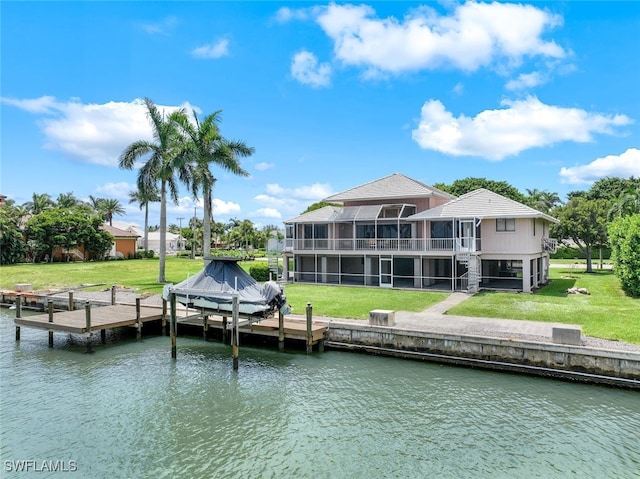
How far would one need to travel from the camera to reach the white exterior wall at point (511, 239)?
2597cm

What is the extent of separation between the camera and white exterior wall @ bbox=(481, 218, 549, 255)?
2597 cm

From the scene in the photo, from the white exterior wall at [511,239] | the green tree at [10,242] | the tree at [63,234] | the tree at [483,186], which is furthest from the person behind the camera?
the tree at [483,186]

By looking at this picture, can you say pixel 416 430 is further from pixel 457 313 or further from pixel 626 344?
pixel 457 313

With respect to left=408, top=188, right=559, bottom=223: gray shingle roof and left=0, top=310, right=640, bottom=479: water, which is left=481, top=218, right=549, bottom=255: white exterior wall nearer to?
left=408, top=188, right=559, bottom=223: gray shingle roof

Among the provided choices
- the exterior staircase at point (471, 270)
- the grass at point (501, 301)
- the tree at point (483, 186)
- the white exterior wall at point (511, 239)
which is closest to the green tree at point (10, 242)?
the grass at point (501, 301)

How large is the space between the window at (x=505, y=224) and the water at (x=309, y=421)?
15150 millimetres

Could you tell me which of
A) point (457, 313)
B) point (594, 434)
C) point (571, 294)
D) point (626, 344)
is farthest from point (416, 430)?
point (571, 294)

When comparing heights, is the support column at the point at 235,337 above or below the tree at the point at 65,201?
below

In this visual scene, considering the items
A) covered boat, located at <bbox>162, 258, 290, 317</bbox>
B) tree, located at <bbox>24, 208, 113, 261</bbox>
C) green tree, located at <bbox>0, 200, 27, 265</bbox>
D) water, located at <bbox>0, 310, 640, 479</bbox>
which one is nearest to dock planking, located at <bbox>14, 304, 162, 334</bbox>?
water, located at <bbox>0, 310, 640, 479</bbox>

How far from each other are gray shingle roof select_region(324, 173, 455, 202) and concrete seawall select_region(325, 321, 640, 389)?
15418 mm

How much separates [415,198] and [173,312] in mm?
19704

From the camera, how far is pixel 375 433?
33.1ft

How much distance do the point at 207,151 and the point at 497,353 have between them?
23.9 metres

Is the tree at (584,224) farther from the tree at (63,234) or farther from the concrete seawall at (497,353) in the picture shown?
the tree at (63,234)
